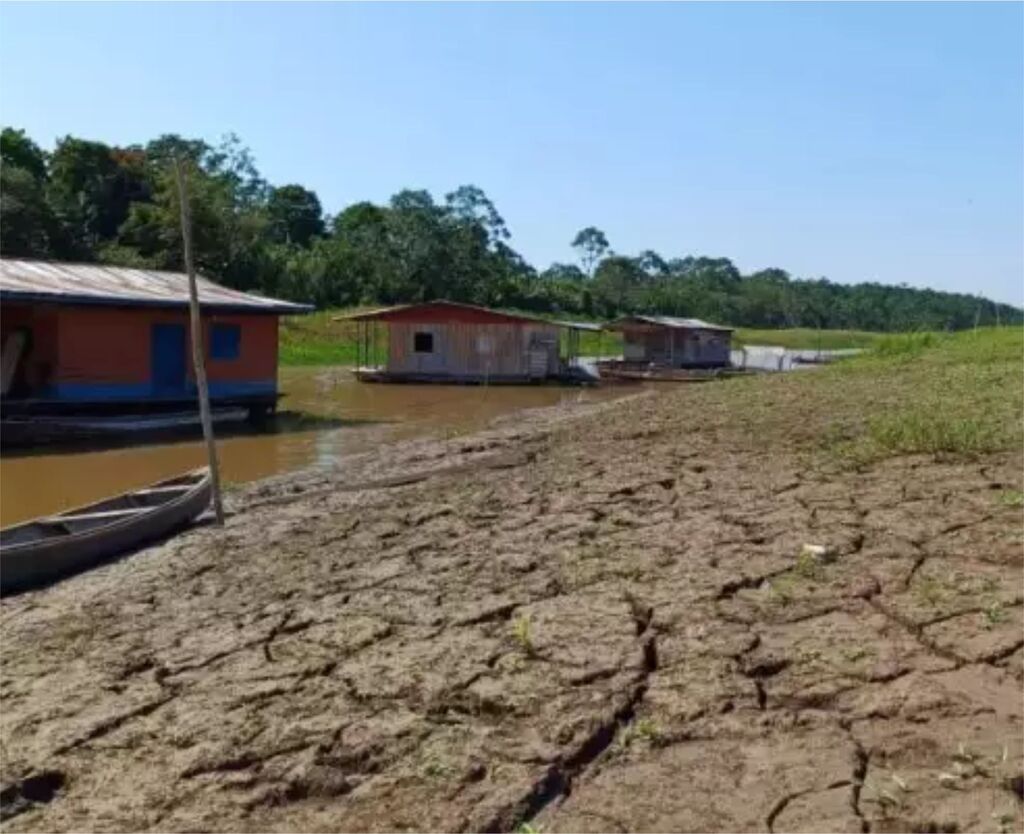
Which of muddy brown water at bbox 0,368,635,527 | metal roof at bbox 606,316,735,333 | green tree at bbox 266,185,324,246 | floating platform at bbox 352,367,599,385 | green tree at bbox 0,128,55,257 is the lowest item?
muddy brown water at bbox 0,368,635,527

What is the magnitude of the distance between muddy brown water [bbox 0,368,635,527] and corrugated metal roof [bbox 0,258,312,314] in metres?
2.30

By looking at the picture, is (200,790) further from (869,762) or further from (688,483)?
(688,483)

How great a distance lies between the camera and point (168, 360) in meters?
21.3

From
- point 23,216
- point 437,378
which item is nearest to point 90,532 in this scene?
point 437,378

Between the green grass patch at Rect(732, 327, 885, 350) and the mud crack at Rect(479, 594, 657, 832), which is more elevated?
the green grass patch at Rect(732, 327, 885, 350)

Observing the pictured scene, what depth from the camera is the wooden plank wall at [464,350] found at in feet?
117

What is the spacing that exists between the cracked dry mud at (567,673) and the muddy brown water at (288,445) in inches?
291

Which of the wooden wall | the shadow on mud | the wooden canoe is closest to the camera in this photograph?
the wooden canoe

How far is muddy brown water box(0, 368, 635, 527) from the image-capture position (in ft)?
48.3

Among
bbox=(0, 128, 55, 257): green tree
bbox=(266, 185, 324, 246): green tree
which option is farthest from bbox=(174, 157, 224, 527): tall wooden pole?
bbox=(266, 185, 324, 246): green tree

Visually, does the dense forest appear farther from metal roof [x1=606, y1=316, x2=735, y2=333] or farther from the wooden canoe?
the wooden canoe

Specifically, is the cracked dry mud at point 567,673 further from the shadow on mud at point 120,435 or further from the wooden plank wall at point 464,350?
the wooden plank wall at point 464,350

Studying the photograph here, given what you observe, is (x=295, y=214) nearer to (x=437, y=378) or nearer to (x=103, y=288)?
(x=437, y=378)

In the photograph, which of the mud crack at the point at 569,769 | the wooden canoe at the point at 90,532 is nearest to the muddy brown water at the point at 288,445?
the wooden canoe at the point at 90,532
